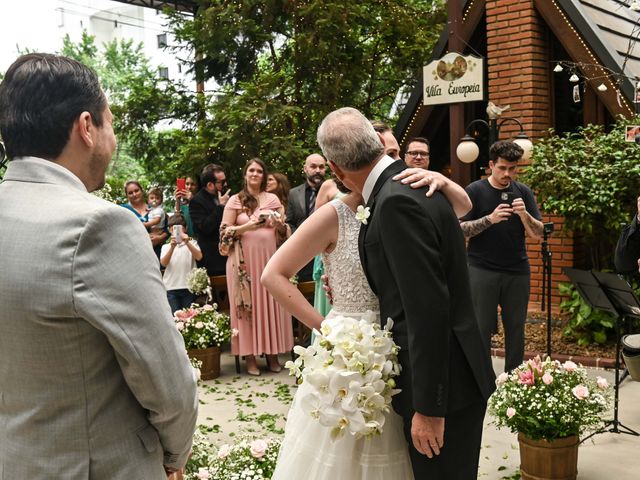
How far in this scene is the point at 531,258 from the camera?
386 inches

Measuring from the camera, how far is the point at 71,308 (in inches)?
61.5

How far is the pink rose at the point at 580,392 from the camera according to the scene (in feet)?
13.8

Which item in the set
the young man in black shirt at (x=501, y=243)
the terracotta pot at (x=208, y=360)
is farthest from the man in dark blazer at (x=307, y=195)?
the young man in black shirt at (x=501, y=243)

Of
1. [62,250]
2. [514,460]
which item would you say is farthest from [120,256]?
[514,460]

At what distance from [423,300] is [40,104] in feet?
4.68

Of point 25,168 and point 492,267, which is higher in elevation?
point 25,168

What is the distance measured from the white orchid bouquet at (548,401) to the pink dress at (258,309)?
3520 mm

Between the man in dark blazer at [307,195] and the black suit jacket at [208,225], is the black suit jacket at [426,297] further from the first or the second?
the black suit jacket at [208,225]

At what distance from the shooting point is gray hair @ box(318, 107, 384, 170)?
2.74 m

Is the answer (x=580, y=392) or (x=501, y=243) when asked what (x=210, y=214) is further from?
(x=580, y=392)

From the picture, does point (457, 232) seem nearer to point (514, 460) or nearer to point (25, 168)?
point (25, 168)

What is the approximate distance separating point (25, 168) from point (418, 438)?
1.66 m

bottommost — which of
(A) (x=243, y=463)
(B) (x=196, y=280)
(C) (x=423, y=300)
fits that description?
(A) (x=243, y=463)

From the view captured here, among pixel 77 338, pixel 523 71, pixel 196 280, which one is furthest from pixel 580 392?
pixel 523 71
